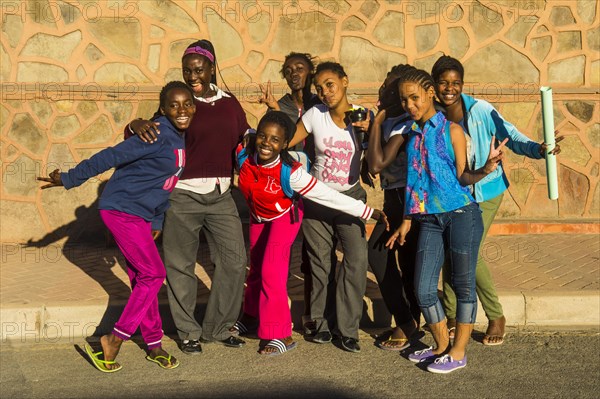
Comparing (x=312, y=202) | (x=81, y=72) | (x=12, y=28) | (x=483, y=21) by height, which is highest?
(x=12, y=28)

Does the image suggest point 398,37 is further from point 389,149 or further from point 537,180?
point 389,149

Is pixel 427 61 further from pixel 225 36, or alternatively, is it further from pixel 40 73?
pixel 40 73

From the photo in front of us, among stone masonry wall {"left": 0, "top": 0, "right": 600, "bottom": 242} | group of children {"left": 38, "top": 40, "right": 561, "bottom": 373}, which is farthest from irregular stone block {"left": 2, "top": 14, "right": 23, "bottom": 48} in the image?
group of children {"left": 38, "top": 40, "right": 561, "bottom": 373}

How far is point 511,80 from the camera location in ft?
31.3

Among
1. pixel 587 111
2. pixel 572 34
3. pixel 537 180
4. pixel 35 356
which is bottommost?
pixel 35 356

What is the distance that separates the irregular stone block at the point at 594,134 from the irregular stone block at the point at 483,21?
4.53 ft

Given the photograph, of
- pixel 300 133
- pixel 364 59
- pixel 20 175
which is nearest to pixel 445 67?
pixel 300 133

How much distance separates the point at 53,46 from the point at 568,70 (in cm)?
517

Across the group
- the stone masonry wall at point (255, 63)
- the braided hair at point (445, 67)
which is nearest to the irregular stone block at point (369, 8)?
the stone masonry wall at point (255, 63)

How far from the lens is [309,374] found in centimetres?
583

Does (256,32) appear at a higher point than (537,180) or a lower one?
higher

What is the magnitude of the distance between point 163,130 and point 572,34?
→ 533 cm

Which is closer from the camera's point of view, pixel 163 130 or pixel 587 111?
pixel 163 130

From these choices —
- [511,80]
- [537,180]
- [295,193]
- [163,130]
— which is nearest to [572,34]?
[511,80]
